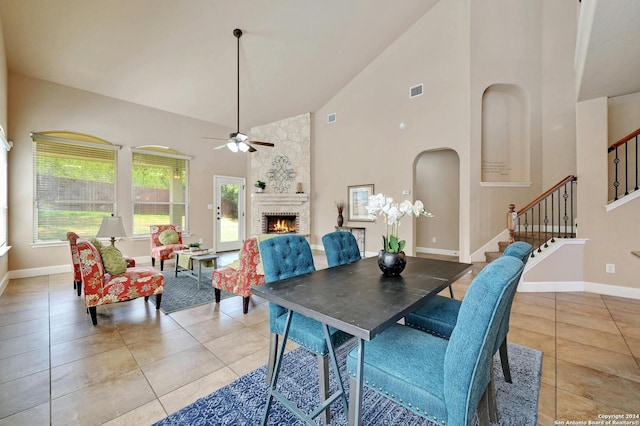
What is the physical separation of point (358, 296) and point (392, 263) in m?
0.54

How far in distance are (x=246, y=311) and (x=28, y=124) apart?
524cm

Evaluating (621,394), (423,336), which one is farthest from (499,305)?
(621,394)

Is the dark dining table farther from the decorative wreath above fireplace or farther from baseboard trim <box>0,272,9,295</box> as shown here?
the decorative wreath above fireplace

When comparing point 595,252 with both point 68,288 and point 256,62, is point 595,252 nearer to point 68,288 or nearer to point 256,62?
point 256,62

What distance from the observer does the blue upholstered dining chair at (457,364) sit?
987 mm

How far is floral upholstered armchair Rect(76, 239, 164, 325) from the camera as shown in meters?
2.81

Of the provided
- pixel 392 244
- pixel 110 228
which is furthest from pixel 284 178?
pixel 392 244

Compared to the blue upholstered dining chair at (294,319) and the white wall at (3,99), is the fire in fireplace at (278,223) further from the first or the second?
the blue upholstered dining chair at (294,319)

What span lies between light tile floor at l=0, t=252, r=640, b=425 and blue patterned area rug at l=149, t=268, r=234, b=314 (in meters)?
0.20

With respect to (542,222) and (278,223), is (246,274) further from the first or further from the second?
(542,222)

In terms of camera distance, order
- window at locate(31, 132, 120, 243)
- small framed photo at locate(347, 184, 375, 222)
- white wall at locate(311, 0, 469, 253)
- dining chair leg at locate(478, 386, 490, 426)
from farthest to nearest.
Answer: small framed photo at locate(347, 184, 375, 222), white wall at locate(311, 0, 469, 253), window at locate(31, 132, 120, 243), dining chair leg at locate(478, 386, 490, 426)

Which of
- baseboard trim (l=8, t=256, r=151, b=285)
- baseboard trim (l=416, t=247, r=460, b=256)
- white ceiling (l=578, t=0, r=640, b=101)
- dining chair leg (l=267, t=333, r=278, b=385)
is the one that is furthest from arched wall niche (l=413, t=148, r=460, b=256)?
baseboard trim (l=8, t=256, r=151, b=285)

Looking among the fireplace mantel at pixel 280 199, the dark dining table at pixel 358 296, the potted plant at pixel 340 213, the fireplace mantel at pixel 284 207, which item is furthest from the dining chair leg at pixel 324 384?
the fireplace mantel at pixel 280 199

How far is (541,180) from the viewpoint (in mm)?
5445
